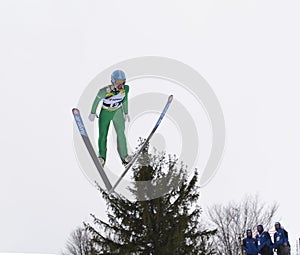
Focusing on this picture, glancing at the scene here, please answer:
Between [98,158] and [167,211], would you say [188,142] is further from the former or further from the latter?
[167,211]

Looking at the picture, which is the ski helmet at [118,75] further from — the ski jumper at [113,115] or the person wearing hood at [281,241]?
the person wearing hood at [281,241]

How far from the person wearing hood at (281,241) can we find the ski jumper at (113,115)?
6.25 m

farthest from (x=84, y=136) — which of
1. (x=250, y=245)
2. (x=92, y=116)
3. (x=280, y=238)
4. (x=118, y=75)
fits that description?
(x=250, y=245)

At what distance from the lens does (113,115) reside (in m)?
8.48

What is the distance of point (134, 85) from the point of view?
27.5ft

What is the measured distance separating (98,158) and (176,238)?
8.52m

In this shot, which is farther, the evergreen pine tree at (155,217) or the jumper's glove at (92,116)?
the evergreen pine tree at (155,217)

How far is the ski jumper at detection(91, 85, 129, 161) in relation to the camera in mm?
8273

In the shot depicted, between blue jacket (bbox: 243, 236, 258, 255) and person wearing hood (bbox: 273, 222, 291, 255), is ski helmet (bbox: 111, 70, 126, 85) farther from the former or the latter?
blue jacket (bbox: 243, 236, 258, 255)

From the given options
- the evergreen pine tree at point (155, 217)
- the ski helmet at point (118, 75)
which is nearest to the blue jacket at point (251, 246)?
the evergreen pine tree at point (155, 217)

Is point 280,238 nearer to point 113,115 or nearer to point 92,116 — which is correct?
point 113,115

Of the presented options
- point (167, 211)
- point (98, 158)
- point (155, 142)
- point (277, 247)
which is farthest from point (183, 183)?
point (98, 158)

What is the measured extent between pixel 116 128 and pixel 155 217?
8881 mm

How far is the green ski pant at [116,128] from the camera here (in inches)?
333
